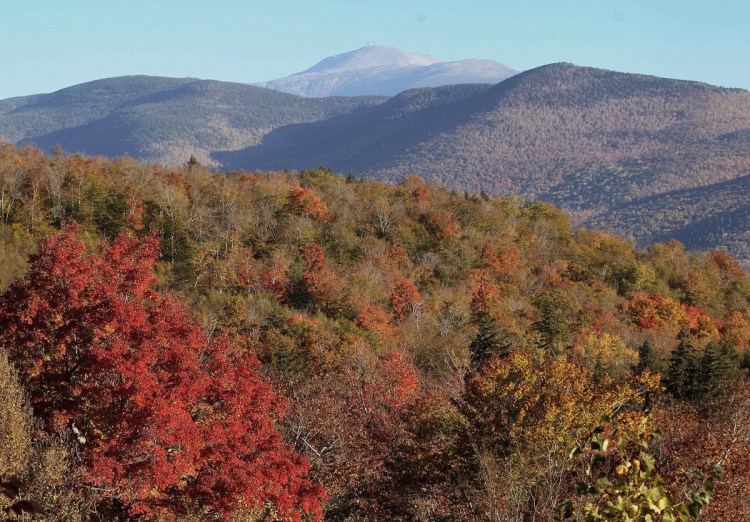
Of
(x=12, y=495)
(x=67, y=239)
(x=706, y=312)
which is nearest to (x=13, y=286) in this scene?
(x=67, y=239)

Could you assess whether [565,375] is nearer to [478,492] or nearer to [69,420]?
[478,492]

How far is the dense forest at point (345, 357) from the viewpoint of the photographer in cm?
1662

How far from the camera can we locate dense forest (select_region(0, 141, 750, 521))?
16.6 meters

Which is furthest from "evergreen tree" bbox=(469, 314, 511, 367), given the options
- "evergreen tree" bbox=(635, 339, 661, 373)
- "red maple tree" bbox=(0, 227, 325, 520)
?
"red maple tree" bbox=(0, 227, 325, 520)

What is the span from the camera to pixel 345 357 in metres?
42.4

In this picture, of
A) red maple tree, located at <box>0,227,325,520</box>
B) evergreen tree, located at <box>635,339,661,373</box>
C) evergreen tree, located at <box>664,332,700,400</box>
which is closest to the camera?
red maple tree, located at <box>0,227,325,520</box>

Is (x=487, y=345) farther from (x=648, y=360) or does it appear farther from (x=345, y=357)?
(x=648, y=360)

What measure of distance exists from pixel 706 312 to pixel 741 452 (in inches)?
2375

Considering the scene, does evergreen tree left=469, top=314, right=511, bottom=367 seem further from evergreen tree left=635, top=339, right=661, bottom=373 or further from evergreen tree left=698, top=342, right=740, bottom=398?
evergreen tree left=698, top=342, right=740, bottom=398

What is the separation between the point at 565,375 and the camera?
21219mm

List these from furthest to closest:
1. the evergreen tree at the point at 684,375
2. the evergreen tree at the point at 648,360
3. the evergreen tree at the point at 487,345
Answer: the evergreen tree at the point at 648,360
the evergreen tree at the point at 487,345
the evergreen tree at the point at 684,375

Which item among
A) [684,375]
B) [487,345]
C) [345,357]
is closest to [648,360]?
[684,375]

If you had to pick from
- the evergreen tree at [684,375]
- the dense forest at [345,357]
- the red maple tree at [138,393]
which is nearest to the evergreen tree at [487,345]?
the dense forest at [345,357]

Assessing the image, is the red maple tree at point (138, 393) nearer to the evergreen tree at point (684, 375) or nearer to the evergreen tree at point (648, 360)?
the evergreen tree at point (684, 375)
